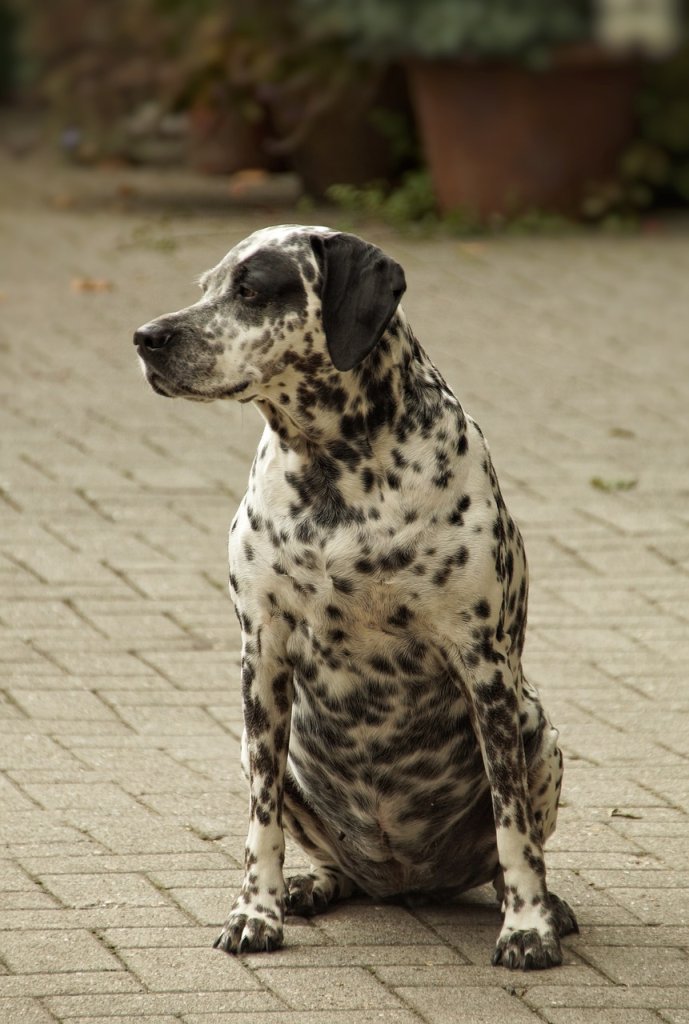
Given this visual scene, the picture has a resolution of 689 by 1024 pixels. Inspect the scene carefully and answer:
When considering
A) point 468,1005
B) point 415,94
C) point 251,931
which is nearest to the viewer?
point 468,1005

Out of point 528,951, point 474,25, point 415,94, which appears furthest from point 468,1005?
point 415,94

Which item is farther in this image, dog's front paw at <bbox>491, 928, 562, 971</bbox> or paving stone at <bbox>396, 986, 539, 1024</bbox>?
dog's front paw at <bbox>491, 928, 562, 971</bbox>

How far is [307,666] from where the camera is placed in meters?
4.00

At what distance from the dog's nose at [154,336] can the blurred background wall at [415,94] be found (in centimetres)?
766

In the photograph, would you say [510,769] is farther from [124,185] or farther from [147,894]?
[124,185]

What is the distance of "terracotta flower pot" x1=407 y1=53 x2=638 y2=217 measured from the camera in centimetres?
1202

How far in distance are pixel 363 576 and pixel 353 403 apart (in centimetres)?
39

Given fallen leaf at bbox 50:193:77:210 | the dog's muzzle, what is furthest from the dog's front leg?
fallen leaf at bbox 50:193:77:210

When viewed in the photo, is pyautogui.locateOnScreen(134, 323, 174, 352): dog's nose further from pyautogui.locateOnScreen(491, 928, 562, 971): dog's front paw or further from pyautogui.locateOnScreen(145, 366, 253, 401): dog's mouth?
pyautogui.locateOnScreen(491, 928, 562, 971): dog's front paw

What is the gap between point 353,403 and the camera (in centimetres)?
388

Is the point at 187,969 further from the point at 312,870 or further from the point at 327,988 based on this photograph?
the point at 312,870

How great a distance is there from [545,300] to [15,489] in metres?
4.54

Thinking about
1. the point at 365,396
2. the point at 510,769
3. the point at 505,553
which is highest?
the point at 365,396

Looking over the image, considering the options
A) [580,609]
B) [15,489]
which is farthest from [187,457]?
[580,609]
